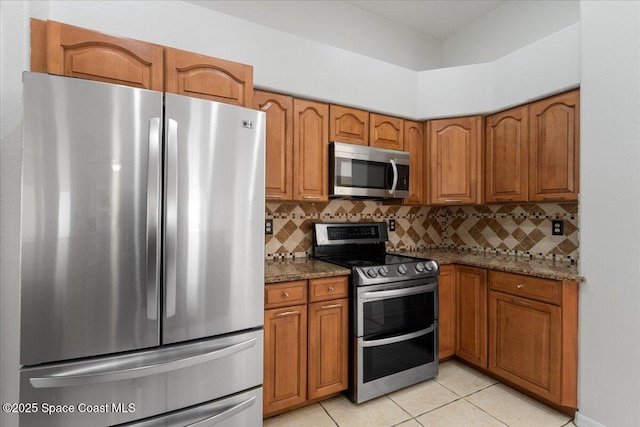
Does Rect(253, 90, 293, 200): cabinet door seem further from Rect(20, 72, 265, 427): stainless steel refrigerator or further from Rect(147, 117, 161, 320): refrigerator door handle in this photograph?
Rect(147, 117, 161, 320): refrigerator door handle

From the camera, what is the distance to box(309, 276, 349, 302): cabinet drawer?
6.64 ft

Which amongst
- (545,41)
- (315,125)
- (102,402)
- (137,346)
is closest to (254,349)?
(137,346)

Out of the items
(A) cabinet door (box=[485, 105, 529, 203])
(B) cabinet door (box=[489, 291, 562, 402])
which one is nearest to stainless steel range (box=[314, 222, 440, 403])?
(B) cabinet door (box=[489, 291, 562, 402])

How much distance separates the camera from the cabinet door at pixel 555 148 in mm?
2109

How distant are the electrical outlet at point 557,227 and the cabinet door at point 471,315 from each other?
671mm

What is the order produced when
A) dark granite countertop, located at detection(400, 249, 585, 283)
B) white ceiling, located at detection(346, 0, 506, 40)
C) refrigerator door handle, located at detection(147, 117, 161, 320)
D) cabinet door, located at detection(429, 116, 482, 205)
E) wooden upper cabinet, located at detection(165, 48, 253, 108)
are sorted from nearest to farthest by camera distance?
1. refrigerator door handle, located at detection(147, 117, 161, 320)
2. wooden upper cabinet, located at detection(165, 48, 253, 108)
3. dark granite countertop, located at detection(400, 249, 585, 283)
4. cabinet door, located at detection(429, 116, 482, 205)
5. white ceiling, located at detection(346, 0, 506, 40)

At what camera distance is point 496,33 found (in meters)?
3.05

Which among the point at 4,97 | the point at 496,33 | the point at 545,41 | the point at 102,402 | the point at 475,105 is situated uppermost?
the point at 496,33

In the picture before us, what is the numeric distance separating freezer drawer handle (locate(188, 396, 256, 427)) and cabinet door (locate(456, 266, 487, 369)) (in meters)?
1.84

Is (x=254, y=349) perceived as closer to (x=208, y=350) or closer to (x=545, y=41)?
(x=208, y=350)

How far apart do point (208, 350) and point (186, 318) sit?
20 centimetres

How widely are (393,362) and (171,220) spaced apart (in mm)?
1780

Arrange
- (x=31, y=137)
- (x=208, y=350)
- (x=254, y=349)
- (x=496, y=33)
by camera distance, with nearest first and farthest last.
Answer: (x=31, y=137) < (x=208, y=350) < (x=254, y=349) < (x=496, y=33)

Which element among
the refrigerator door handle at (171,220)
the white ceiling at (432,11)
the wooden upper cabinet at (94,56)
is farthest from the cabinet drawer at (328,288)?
the white ceiling at (432,11)
